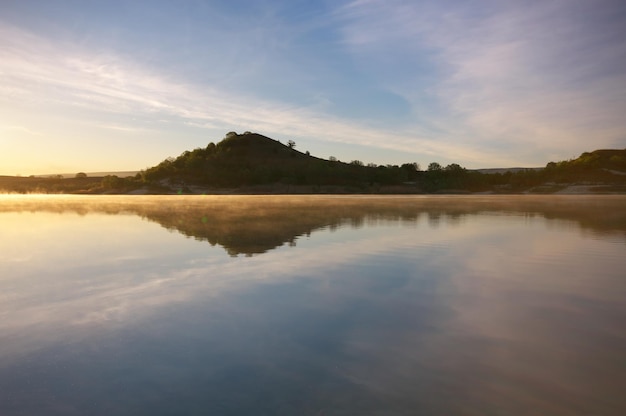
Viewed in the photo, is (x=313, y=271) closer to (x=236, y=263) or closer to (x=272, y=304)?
(x=236, y=263)

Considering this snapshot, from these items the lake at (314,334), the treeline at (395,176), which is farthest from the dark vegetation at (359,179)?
the lake at (314,334)

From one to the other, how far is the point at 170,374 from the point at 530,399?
4.61 meters

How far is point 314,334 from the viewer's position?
24.8 feet

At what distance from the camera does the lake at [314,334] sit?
17.6 feet

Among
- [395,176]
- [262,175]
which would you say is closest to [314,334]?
[262,175]

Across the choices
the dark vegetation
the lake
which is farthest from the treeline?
the lake

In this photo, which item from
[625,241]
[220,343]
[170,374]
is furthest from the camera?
[625,241]

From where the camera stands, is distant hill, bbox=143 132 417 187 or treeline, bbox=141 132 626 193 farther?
distant hill, bbox=143 132 417 187

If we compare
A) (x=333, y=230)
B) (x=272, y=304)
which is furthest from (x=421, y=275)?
(x=333, y=230)

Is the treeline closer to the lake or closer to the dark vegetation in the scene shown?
the dark vegetation

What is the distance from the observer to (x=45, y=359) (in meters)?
6.58

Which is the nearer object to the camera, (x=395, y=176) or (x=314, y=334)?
(x=314, y=334)

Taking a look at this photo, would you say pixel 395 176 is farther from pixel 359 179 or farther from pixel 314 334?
pixel 314 334

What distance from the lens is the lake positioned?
5359 mm
